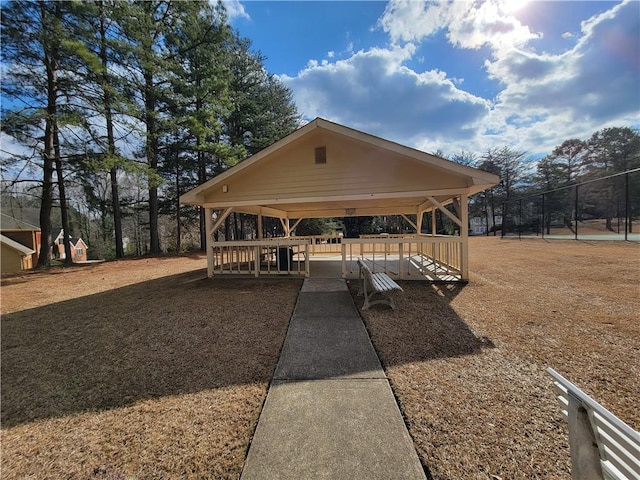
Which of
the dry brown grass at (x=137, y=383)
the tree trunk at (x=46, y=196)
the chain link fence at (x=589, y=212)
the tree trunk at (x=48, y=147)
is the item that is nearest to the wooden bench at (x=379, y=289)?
the dry brown grass at (x=137, y=383)

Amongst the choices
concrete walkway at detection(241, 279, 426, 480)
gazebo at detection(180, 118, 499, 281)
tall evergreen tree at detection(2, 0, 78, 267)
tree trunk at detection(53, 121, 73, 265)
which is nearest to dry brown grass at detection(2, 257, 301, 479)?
concrete walkway at detection(241, 279, 426, 480)

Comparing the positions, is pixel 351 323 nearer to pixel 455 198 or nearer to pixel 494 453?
pixel 494 453

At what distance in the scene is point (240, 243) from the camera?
8320 mm

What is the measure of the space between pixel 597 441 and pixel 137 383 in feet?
12.3

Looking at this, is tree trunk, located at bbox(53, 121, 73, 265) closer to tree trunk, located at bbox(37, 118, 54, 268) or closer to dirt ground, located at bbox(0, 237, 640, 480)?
tree trunk, located at bbox(37, 118, 54, 268)

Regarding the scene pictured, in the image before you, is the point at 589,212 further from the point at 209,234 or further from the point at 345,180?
the point at 209,234

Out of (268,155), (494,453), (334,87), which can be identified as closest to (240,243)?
(268,155)

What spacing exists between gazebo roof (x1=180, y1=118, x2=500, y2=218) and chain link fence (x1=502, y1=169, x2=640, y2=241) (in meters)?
16.0

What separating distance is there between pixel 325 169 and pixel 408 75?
17.5 m

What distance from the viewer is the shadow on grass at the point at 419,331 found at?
3385mm

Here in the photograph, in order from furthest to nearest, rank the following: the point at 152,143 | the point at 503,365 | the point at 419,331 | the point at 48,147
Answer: the point at 152,143, the point at 48,147, the point at 419,331, the point at 503,365

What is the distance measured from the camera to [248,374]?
9.73 feet

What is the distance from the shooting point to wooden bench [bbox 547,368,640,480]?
1192 millimetres

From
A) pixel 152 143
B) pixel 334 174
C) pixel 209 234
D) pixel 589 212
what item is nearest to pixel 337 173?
pixel 334 174
